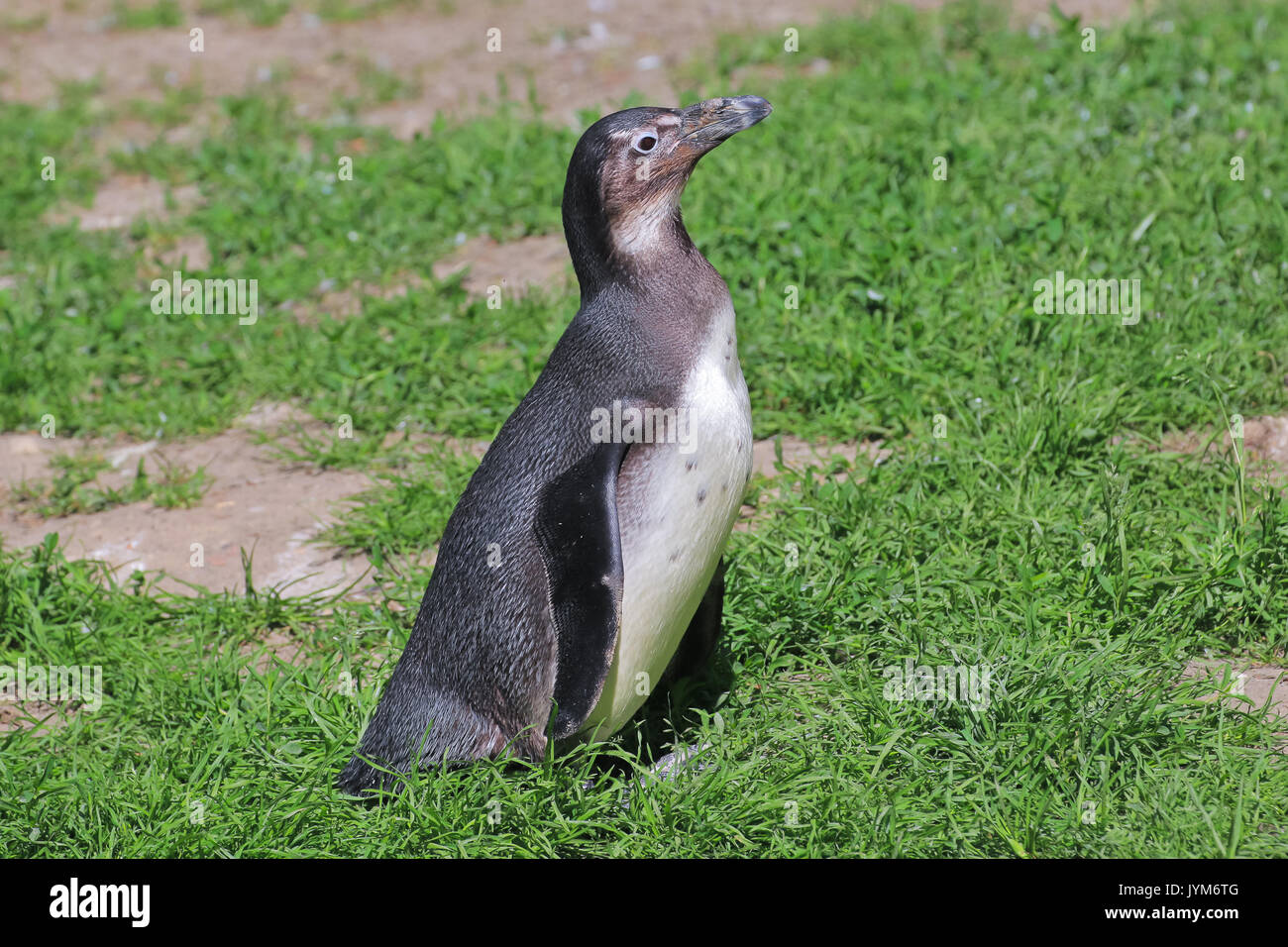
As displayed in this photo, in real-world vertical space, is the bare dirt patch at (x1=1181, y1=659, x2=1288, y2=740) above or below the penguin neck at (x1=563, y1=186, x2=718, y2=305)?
below

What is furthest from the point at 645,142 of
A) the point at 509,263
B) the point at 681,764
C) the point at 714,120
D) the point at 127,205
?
the point at 127,205

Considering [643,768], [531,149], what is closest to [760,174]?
[531,149]

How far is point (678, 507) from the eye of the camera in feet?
9.42

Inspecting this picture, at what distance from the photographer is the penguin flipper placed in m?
2.81

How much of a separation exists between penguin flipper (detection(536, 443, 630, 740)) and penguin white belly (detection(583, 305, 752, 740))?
0.05m

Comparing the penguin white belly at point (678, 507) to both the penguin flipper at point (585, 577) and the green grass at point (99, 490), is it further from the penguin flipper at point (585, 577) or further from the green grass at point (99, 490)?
the green grass at point (99, 490)

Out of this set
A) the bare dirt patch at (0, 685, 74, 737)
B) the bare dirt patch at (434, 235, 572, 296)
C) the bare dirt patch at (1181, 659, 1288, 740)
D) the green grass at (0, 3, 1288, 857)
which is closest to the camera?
the green grass at (0, 3, 1288, 857)

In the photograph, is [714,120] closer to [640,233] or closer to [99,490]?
[640,233]

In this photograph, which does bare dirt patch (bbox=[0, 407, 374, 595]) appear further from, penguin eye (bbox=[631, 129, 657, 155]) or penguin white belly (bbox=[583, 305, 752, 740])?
penguin eye (bbox=[631, 129, 657, 155])

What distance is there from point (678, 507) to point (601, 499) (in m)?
0.16

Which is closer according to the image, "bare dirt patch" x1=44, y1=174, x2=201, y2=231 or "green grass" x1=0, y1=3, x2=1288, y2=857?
"green grass" x1=0, y1=3, x2=1288, y2=857

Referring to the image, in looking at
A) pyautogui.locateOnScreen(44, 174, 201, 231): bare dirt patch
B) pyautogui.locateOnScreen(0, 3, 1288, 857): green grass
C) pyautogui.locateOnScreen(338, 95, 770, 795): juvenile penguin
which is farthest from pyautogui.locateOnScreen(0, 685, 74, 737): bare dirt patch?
pyautogui.locateOnScreen(44, 174, 201, 231): bare dirt patch

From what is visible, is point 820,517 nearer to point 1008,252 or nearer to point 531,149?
point 1008,252

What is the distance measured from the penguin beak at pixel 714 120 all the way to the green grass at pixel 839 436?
1.24 meters
